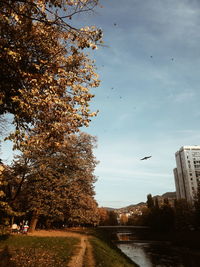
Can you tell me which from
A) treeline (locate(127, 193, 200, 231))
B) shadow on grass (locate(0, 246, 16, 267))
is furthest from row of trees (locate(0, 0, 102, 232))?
treeline (locate(127, 193, 200, 231))

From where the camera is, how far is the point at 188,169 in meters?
128

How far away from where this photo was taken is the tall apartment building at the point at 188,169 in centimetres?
12469

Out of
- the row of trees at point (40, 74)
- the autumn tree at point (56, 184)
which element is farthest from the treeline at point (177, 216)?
the row of trees at point (40, 74)

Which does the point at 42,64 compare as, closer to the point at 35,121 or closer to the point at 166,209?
the point at 35,121

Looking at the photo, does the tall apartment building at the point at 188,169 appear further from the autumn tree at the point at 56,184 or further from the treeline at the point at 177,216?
the autumn tree at the point at 56,184

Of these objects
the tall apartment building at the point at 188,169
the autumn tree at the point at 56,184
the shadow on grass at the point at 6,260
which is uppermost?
the tall apartment building at the point at 188,169

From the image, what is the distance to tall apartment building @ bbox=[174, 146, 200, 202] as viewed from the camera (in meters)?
125

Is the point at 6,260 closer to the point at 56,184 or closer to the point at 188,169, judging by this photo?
the point at 56,184

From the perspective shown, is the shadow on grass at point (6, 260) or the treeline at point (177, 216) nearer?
the shadow on grass at point (6, 260)

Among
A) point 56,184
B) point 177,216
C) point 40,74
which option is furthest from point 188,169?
point 40,74

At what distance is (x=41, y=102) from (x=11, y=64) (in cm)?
182

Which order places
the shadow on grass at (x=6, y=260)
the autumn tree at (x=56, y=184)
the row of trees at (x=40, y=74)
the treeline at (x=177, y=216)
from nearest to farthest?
the row of trees at (x=40, y=74) < the shadow on grass at (x=6, y=260) < the autumn tree at (x=56, y=184) < the treeline at (x=177, y=216)

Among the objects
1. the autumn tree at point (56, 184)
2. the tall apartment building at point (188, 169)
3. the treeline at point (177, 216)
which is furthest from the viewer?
the tall apartment building at point (188, 169)

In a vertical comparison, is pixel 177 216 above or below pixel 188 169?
below
